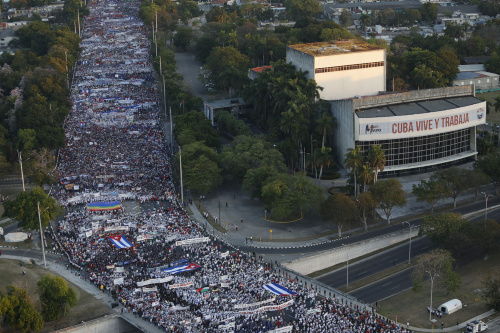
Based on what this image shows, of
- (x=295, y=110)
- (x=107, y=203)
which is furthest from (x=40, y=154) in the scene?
(x=295, y=110)

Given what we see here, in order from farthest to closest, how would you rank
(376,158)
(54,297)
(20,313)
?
(376,158) < (54,297) < (20,313)

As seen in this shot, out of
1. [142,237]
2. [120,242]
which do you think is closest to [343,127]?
[142,237]

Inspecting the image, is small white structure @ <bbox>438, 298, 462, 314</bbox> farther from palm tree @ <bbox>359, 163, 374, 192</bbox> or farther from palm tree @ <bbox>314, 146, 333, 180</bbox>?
palm tree @ <bbox>314, 146, 333, 180</bbox>

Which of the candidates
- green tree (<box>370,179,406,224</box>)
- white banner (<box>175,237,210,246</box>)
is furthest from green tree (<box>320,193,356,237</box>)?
white banner (<box>175,237,210,246</box>)

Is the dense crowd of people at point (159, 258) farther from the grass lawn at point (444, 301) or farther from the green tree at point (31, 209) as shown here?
the grass lawn at point (444, 301)

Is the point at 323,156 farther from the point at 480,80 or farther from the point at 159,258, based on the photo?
the point at 480,80
